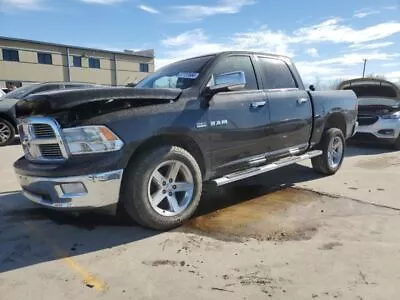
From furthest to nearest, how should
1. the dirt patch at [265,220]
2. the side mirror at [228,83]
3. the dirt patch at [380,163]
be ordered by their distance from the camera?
1. the dirt patch at [380,163]
2. the side mirror at [228,83]
3. the dirt patch at [265,220]

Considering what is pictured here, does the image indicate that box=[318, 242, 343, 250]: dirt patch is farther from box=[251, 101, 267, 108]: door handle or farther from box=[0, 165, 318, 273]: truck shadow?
box=[251, 101, 267, 108]: door handle

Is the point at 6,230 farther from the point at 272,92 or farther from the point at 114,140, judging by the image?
the point at 272,92

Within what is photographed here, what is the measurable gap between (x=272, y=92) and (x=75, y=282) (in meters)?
3.46

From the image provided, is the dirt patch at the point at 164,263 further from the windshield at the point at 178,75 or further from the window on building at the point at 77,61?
the window on building at the point at 77,61

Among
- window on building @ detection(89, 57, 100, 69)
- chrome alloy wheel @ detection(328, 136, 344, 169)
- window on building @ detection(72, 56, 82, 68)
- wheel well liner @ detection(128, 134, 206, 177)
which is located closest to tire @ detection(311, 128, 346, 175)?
chrome alloy wheel @ detection(328, 136, 344, 169)

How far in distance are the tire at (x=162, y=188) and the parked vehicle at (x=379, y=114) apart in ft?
22.4

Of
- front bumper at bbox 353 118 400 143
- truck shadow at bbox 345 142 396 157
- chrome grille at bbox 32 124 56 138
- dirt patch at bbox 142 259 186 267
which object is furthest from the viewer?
front bumper at bbox 353 118 400 143

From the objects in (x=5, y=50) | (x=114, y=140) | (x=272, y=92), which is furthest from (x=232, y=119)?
(x=5, y=50)

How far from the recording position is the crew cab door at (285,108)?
5340mm

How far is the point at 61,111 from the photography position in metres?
3.62

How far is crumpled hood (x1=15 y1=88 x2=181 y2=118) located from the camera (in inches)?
142

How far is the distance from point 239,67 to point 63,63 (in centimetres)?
4502

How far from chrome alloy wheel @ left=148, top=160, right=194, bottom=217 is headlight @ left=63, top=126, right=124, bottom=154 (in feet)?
1.96

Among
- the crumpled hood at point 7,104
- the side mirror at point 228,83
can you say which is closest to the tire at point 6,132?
the crumpled hood at point 7,104
